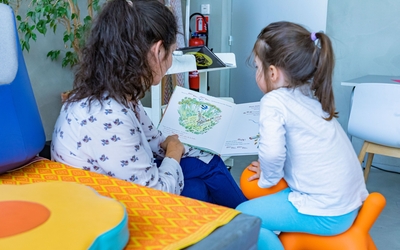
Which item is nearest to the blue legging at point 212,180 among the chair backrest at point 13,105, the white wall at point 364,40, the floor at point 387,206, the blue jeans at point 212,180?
the blue jeans at point 212,180

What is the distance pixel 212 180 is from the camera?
132 cm

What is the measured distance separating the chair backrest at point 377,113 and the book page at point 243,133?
1.03m

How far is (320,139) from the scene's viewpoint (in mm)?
1091

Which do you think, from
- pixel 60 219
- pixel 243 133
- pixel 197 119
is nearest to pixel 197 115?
pixel 197 119

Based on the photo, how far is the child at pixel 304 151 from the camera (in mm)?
1079

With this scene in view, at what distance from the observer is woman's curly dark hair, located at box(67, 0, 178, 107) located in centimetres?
101

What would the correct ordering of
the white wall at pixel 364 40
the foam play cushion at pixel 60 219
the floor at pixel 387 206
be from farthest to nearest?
1. the white wall at pixel 364 40
2. the floor at pixel 387 206
3. the foam play cushion at pixel 60 219

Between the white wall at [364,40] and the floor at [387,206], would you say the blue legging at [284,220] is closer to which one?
the floor at [387,206]

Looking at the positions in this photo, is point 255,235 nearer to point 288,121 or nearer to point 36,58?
point 288,121

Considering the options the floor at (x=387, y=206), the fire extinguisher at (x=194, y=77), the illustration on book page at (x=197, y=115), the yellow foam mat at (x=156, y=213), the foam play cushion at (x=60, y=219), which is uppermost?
the foam play cushion at (x=60, y=219)

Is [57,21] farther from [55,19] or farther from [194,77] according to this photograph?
[194,77]

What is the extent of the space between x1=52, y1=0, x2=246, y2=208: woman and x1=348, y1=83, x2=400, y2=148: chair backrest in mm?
1497

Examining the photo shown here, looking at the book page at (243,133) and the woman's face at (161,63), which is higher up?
the woman's face at (161,63)

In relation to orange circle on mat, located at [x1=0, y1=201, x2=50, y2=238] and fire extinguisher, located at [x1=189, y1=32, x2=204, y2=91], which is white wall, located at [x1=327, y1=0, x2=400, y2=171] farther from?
orange circle on mat, located at [x1=0, y1=201, x2=50, y2=238]
